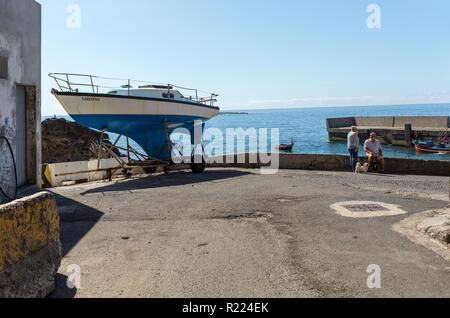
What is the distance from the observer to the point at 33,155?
9.87 metres

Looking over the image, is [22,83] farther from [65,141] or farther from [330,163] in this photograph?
[65,141]

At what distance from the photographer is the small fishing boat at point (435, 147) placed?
132 ft

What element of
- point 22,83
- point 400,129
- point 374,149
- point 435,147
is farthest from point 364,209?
point 400,129

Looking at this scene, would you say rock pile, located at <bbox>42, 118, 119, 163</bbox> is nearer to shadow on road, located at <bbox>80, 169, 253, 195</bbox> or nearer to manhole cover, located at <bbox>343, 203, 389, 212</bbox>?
shadow on road, located at <bbox>80, 169, 253, 195</bbox>

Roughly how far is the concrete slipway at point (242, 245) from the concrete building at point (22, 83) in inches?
49.8

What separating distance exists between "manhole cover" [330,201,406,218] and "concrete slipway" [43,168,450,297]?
21 centimetres

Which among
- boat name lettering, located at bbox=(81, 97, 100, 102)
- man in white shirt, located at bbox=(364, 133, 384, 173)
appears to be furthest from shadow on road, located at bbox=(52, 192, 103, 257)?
man in white shirt, located at bbox=(364, 133, 384, 173)

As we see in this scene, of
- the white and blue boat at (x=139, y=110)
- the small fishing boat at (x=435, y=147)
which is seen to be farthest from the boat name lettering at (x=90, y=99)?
the small fishing boat at (x=435, y=147)

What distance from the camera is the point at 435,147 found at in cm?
4200

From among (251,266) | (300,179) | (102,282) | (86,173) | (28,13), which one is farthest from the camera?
(86,173)

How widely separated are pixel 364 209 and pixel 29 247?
6.08m

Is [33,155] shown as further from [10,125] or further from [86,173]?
[86,173]

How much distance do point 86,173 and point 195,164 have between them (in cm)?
404
